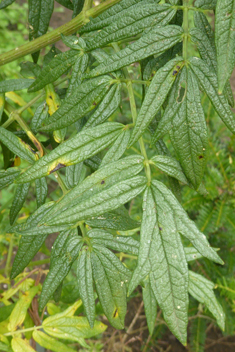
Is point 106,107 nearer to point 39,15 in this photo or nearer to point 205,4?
point 205,4

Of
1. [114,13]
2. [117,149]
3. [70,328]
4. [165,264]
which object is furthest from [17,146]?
[70,328]

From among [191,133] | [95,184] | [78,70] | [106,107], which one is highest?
[78,70]

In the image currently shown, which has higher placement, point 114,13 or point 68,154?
point 114,13

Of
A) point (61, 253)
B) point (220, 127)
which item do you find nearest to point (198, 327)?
point (220, 127)

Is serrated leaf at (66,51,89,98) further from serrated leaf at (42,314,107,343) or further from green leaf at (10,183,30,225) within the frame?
serrated leaf at (42,314,107,343)

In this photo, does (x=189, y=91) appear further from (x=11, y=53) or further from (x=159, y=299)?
(x=11, y=53)

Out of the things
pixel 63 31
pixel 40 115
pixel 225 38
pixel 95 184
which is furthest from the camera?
pixel 40 115

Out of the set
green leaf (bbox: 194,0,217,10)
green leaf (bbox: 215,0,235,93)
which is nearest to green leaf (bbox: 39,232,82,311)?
green leaf (bbox: 215,0,235,93)
